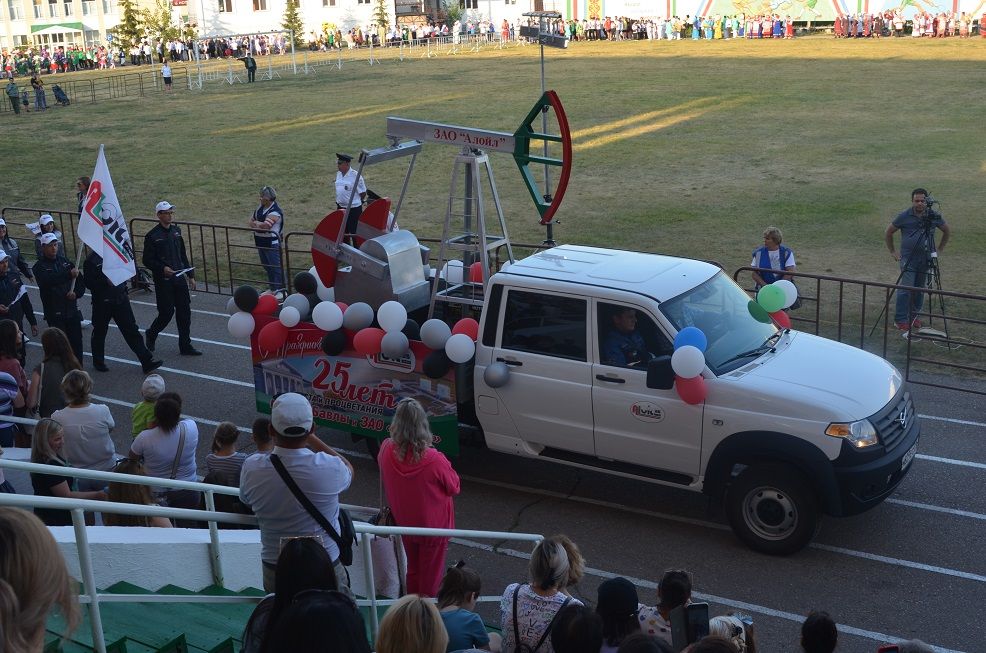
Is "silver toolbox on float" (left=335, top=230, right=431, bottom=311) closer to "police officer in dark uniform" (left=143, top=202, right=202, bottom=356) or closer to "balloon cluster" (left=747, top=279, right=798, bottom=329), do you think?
"balloon cluster" (left=747, top=279, right=798, bottom=329)

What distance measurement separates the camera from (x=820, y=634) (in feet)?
15.6

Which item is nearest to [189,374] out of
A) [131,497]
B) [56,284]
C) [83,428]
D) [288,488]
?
[56,284]

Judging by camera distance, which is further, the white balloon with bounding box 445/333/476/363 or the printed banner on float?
the printed banner on float

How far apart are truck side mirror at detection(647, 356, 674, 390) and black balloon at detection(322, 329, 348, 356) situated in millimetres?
3058

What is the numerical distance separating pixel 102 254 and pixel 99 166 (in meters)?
1.05

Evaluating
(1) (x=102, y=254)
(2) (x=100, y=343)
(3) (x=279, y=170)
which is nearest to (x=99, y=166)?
(1) (x=102, y=254)

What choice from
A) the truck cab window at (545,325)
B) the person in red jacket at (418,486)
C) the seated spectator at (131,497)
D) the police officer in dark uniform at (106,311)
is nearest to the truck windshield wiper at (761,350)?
the truck cab window at (545,325)

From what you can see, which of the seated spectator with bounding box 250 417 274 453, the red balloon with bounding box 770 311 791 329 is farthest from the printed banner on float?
the red balloon with bounding box 770 311 791 329

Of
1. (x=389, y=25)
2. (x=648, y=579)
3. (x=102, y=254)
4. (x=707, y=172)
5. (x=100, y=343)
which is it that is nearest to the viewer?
(x=648, y=579)

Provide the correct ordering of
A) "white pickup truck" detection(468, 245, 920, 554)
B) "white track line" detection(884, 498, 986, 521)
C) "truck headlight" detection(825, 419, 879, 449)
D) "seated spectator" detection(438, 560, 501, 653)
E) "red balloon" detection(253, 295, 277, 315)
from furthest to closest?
1. "red balloon" detection(253, 295, 277, 315)
2. "white track line" detection(884, 498, 986, 521)
3. "white pickup truck" detection(468, 245, 920, 554)
4. "truck headlight" detection(825, 419, 879, 449)
5. "seated spectator" detection(438, 560, 501, 653)

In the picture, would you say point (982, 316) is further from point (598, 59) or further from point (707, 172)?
point (598, 59)

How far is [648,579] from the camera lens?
25.5 feet

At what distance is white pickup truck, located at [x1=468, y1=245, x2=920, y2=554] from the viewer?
768 cm

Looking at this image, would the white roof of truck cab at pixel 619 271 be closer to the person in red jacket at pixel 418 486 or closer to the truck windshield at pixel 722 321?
the truck windshield at pixel 722 321
